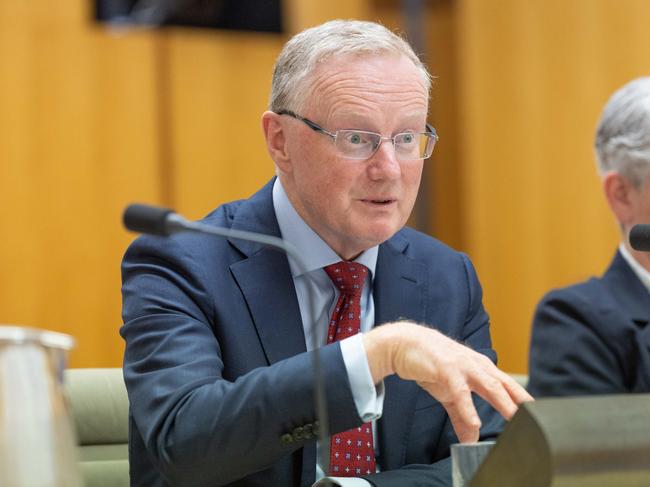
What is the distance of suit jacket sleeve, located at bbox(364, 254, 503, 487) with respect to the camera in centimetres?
160

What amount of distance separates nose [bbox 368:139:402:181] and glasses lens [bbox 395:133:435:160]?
2 centimetres

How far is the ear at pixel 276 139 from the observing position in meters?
1.88

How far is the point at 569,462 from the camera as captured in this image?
1.09 m

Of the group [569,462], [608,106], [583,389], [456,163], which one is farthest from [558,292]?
[456,163]

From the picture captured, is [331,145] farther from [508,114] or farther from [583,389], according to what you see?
[508,114]

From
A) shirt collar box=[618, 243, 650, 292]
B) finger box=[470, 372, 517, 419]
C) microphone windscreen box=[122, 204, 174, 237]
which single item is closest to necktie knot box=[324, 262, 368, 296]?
finger box=[470, 372, 517, 419]

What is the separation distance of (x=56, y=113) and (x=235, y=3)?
38.7 inches

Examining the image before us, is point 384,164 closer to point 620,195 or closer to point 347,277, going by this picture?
point 347,277

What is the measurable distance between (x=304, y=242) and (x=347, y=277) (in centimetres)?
10

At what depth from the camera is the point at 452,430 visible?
1847 millimetres

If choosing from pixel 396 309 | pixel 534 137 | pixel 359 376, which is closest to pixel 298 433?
pixel 359 376

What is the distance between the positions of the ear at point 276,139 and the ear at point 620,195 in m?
0.82

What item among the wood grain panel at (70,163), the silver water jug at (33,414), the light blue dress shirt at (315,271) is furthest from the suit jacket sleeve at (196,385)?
the wood grain panel at (70,163)

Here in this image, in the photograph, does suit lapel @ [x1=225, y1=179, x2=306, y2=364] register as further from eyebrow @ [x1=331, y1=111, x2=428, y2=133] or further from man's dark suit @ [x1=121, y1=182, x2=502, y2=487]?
eyebrow @ [x1=331, y1=111, x2=428, y2=133]
